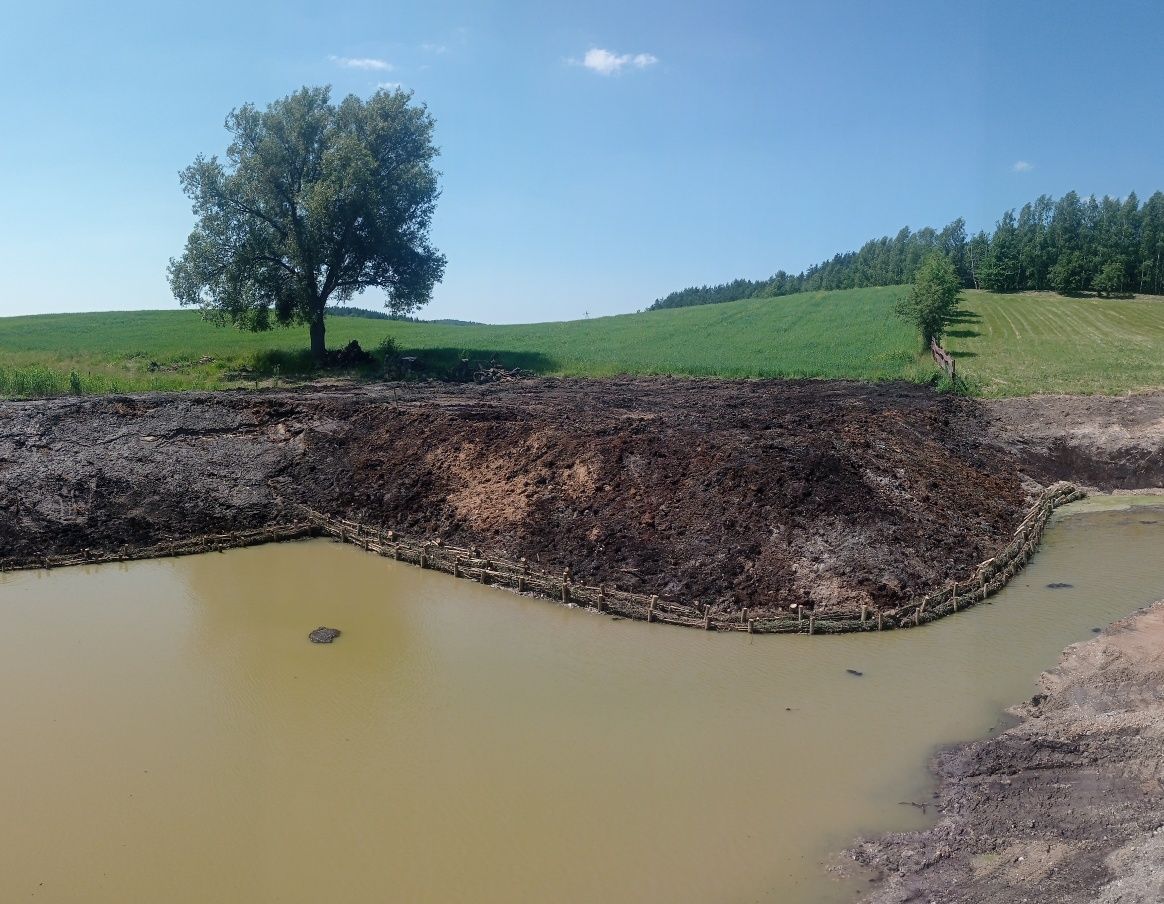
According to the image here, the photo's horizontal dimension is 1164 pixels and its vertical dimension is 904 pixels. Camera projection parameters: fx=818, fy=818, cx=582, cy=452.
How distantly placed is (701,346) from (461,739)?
3786 centimetres

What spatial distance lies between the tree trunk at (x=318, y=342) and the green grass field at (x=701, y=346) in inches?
20.7

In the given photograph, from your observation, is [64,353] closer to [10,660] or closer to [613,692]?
[10,660]

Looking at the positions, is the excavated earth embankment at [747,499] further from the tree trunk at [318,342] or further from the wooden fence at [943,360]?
the tree trunk at [318,342]

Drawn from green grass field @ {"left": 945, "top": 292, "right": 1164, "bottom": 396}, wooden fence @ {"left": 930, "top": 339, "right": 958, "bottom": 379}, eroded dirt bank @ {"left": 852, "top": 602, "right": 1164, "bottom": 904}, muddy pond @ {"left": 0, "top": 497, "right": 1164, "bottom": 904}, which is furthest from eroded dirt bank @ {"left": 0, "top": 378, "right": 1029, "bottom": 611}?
wooden fence @ {"left": 930, "top": 339, "right": 958, "bottom": 379}

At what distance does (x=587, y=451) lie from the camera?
18.5 meters

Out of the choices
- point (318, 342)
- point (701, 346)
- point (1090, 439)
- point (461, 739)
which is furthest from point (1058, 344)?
point (461, 739)

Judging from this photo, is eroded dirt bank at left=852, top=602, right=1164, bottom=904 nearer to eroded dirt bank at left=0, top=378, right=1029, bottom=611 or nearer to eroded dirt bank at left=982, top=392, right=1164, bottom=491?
eroded dirt bank at left=0, top=378, right=1029, bottom=611

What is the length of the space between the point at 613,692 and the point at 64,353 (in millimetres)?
37256

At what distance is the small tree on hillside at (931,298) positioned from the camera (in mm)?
38469

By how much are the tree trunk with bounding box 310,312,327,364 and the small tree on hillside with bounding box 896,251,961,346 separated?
27550mm

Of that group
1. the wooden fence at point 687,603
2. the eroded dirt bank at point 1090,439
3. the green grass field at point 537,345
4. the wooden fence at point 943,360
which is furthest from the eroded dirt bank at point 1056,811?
the green grass field at point 537,345

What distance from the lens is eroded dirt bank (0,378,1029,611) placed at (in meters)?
15.0

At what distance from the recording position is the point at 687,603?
13914 mm

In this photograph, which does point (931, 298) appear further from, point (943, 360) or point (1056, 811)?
point (1056, 811)
